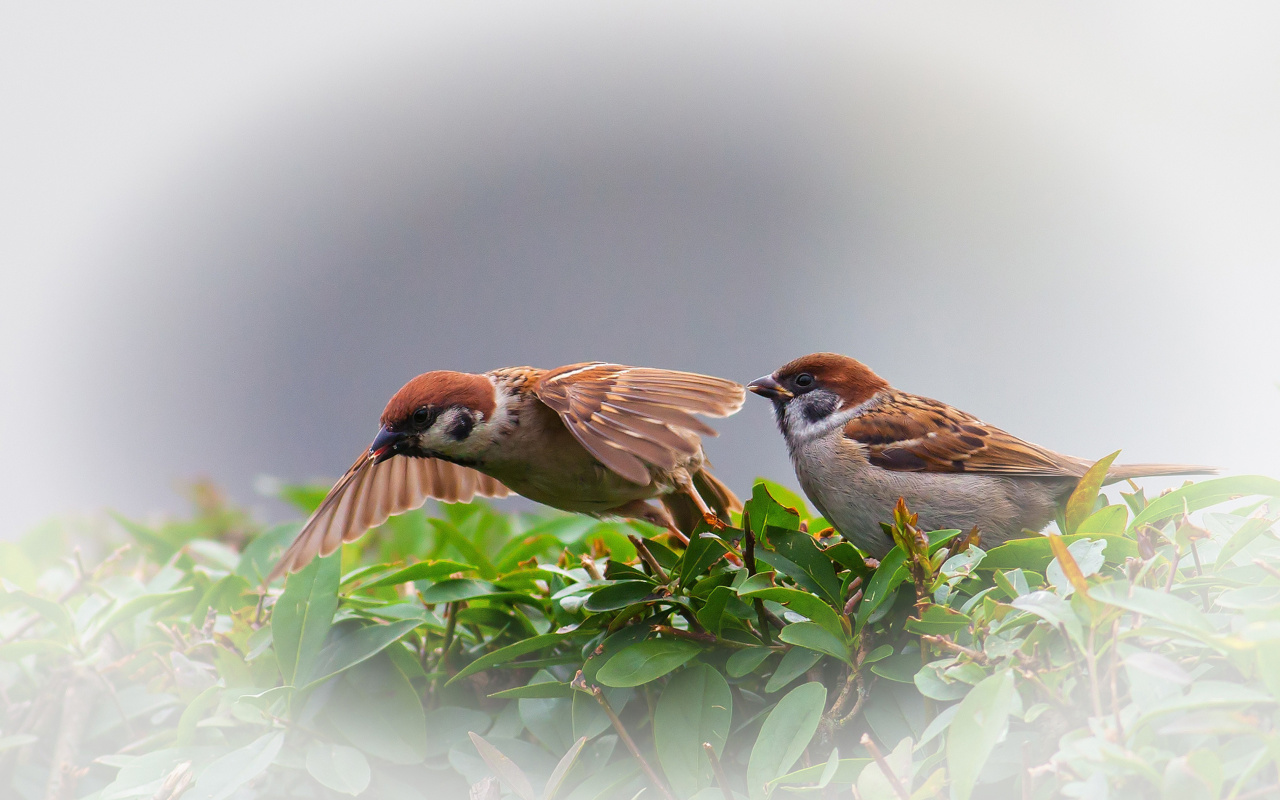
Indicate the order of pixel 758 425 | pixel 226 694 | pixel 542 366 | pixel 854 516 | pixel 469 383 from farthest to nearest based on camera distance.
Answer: pixel 542 366
pixel 758 425
pixel 469 383
pixel 854 516
pixel 226 694

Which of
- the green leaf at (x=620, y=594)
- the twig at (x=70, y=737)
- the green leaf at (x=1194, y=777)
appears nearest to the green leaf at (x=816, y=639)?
the green leaf at (x=620, y=594)

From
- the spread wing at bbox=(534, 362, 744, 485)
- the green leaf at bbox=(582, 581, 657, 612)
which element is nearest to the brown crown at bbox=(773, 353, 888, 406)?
the spread wing at bbox=(534, 362, 744, 485)

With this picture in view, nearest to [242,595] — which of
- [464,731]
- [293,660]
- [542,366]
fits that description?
[293,660]

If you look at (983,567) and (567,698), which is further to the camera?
(567,698)

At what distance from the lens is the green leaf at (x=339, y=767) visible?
1.18 metres

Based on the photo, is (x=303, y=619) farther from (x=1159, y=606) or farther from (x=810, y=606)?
(x=1159, y=606)

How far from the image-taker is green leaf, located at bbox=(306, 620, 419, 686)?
1.27 meters

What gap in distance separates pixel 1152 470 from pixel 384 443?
53.4 inches

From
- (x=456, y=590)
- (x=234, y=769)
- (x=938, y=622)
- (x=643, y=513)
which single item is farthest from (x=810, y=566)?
(x=643, y=513)

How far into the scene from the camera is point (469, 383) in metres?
1.85

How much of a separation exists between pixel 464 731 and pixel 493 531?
0.88 m

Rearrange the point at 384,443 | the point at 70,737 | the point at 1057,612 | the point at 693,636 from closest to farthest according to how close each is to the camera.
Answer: the point at 1057,612 → the point at 693,636 → the point at 70,737 → the point at 384,443

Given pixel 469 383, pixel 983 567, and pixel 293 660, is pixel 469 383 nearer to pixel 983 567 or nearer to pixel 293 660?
pixel 293 660

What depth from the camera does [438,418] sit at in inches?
70.6
